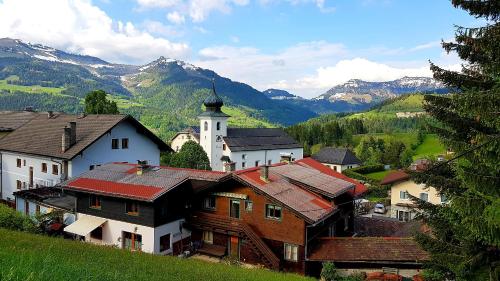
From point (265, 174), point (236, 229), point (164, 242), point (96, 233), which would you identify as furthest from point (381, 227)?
point (96, 233)

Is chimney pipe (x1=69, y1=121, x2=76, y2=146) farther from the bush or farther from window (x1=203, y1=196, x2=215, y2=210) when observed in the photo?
window (x1=203, y1=196, x2=215, y2=210)

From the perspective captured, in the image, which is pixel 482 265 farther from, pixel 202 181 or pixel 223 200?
pixel 202 181

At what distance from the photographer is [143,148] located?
147 feet

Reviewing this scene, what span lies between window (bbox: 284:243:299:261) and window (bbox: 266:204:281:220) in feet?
6.15

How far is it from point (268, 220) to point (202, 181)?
20.0 feet

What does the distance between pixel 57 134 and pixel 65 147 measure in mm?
4592

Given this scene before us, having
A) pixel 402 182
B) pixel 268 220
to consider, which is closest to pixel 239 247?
pixel 268 220

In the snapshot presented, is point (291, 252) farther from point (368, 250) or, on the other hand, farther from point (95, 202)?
point (95, 202)

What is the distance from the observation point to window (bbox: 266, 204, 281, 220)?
89.0ft

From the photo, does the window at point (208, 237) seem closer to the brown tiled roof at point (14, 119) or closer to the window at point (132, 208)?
the window at point (132, 208)

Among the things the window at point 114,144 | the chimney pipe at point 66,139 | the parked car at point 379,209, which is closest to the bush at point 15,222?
the chimney pipe at point 66,139

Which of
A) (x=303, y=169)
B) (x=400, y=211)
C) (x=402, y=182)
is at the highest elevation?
(x=303, y=169)

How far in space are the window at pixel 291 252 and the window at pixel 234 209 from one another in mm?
4170

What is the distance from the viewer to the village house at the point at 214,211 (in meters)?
26.8
